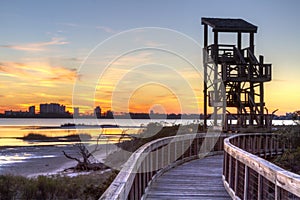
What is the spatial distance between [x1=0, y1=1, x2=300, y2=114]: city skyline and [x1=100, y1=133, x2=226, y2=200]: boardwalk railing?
12.6ft

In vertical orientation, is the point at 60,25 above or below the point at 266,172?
above

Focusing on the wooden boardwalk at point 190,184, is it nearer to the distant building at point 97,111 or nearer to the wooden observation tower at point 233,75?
the distant building at point 97,111

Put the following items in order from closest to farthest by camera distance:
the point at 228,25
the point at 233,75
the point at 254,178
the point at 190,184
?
the point at 254,178 → the point at 190,184 → the point at 233,75 → the point at 228,25

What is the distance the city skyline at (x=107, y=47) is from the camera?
19344mm

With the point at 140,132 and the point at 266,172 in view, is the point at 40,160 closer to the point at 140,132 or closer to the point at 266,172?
the point at 140,132

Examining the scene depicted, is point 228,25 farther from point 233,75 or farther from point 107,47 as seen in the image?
point 107,47

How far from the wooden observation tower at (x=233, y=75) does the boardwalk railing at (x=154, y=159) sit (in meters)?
9.41

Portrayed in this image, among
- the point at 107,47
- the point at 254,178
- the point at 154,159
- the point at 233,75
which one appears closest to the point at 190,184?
the point at 154,159

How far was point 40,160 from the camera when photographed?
31.7 metres

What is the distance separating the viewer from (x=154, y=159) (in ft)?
34.0

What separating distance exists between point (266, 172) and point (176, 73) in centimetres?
1692

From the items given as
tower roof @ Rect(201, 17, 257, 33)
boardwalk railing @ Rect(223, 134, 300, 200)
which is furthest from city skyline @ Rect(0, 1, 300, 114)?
boardwalk railing @ Rect(223, 134, 300, 200)

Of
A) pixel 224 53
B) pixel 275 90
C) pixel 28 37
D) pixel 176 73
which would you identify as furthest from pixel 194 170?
pixel 275 90

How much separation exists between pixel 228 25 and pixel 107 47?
15.9m
